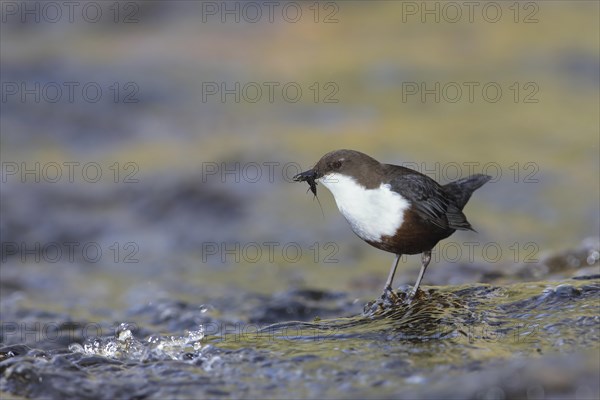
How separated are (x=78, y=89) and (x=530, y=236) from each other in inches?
316

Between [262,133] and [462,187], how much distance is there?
266 inches

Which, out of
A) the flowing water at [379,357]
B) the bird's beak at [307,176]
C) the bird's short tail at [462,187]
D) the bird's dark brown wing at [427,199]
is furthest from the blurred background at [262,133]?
the flowing water at [379,357]

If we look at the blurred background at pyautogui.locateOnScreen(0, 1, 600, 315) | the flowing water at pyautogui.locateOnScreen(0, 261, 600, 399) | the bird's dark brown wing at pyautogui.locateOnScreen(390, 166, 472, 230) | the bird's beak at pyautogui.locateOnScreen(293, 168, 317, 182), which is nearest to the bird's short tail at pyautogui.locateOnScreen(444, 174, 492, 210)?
the bird's dark brown wing at pyautogui.locateOnScreen(390, 166, 472, 230)

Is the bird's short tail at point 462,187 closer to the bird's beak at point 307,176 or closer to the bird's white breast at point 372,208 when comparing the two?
the bird's white breast at point 372,208

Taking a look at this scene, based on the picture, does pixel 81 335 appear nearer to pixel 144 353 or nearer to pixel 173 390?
pixel 144 353

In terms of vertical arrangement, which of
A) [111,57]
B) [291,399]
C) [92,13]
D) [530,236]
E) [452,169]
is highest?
[92,13]

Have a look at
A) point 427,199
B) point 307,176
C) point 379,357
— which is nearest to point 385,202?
point 427,199

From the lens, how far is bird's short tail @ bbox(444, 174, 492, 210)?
5.49 metres

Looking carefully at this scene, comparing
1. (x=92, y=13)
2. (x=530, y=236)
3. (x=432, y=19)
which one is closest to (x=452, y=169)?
(x=530, y=236)

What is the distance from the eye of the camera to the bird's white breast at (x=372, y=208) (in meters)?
4.71

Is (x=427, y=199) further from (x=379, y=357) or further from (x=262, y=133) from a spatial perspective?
(x=262, y=133)

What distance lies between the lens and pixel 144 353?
4344 millimetres

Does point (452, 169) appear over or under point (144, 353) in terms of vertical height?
over

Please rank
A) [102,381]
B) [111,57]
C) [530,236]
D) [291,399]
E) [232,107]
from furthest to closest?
1. [111,57]
2. [232,107]
3. [530,236]
4. [102,381]
5. [291,399]
